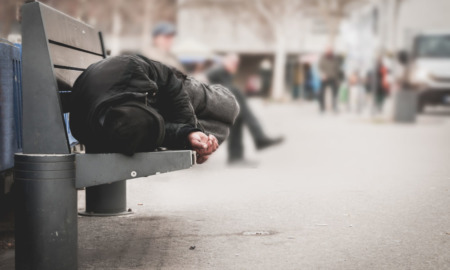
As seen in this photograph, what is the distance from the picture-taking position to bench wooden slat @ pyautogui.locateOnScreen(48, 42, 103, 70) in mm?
4488

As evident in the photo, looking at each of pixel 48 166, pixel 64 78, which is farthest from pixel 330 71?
pixel 48 166

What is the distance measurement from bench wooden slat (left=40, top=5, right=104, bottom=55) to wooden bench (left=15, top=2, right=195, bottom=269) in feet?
0.25

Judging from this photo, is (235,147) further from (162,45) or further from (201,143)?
(201,143)

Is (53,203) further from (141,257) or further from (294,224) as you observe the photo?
(294,224)

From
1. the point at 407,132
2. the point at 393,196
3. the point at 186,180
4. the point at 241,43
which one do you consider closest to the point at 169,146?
the point at 393,196

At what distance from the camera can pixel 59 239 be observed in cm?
401

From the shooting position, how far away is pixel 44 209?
396cm

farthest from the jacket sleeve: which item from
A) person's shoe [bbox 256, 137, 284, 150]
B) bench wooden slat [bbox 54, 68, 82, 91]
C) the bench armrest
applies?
person's shoe [bbox 256, 137, 284, 150]

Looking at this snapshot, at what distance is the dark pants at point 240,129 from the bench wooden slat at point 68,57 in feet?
16.9

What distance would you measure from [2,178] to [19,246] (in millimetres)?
820

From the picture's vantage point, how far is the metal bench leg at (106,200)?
232 inches

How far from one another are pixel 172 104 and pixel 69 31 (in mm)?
955

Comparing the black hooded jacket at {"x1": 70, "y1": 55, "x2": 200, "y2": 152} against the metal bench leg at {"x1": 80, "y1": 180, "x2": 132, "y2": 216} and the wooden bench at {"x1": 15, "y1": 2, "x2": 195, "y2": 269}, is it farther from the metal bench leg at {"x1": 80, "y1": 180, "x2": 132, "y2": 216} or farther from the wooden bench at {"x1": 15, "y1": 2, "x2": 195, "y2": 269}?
the metal bench leg at {"x1": 80, "y1": 180, "x2": 132, "y2": 216}

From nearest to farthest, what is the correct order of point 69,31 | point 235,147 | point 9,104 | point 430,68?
point 9,104 < point 69,31 < point 235,147 < point 430,68
